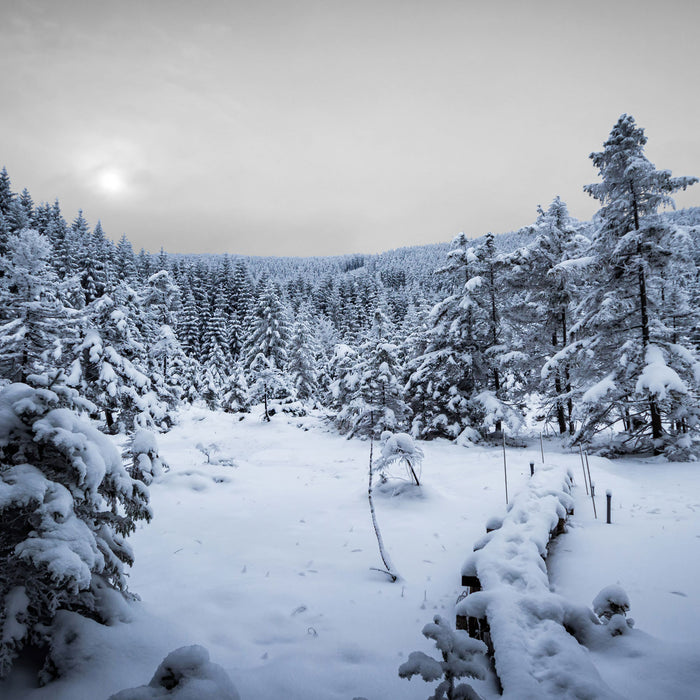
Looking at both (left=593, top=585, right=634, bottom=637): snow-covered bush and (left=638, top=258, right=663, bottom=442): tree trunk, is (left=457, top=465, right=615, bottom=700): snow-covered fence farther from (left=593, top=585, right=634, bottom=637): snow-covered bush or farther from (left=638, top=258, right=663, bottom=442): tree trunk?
(left=638, top=258, right=663, bottom=442): tree trunk

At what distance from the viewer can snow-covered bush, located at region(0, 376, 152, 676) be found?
287cm

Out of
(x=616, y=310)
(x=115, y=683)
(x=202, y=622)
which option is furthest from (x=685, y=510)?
(x=115, y=683)

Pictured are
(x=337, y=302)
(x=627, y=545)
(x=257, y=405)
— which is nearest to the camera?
(x=627, y=545)

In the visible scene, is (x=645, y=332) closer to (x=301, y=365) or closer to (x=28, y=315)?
(x=28, y=315)

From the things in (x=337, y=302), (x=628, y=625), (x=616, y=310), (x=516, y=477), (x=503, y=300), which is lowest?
(x=516, y=477)

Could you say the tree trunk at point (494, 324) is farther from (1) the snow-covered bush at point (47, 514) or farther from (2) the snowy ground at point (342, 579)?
(1) the snow-covered bush at point (47, 514)

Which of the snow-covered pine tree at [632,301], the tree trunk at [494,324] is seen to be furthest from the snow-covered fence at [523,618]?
the tree trunk at [494,324]

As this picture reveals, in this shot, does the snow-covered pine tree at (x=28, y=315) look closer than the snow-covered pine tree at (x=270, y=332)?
Yes

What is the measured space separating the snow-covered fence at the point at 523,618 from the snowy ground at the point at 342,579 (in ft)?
1.24

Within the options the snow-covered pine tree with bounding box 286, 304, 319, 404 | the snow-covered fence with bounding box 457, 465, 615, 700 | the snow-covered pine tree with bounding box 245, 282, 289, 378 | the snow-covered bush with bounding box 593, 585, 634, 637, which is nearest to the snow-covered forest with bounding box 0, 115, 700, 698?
the snow-covered fence with bounding box 457, 465, 615, 700

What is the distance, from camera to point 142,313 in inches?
1053

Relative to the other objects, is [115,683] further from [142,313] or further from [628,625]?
[142,313]

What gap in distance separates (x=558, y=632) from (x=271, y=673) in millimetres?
2558

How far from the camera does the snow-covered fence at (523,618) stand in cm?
285
